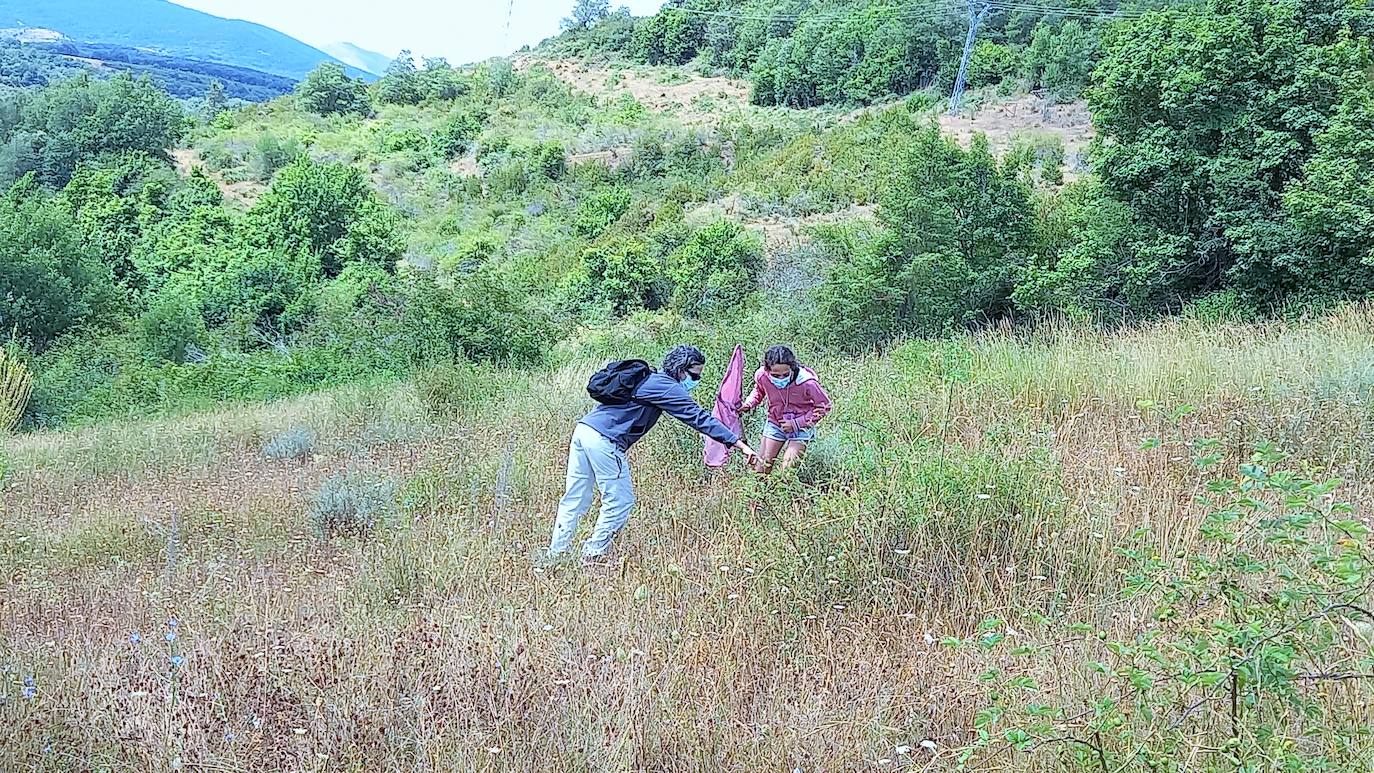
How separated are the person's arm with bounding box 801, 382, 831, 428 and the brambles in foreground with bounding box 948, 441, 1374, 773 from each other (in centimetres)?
269

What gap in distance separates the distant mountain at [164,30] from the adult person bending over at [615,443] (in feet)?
357

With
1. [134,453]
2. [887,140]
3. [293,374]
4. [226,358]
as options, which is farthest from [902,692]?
[887,140]

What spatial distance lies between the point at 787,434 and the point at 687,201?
29.0 metres

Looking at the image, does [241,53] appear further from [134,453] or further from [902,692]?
[902,692]

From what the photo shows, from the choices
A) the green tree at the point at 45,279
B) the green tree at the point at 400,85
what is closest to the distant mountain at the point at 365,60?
the green tree at the point at 400,85

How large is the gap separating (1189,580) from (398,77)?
69495mm

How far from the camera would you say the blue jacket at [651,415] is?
16.1 feet

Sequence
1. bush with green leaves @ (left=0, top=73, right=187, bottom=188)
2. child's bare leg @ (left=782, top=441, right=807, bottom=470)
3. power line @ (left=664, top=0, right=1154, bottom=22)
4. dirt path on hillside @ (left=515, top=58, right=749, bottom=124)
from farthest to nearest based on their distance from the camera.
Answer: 1. dirt path on hillside @ (left=515, top=58, right=749, bottom=124)
2. bush with green leaves @ (left=0, top=73, right=187, bottom=188)
3. power line @ (left=664, top=0, right=1154, bottom=22)
4. child's bare leg @ (left=782, top=441, right=807, bottom=470)

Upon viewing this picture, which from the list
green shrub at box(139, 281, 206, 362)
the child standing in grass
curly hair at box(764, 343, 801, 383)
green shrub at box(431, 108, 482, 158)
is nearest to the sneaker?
the child standing in grass

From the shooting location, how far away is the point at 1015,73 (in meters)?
40.7

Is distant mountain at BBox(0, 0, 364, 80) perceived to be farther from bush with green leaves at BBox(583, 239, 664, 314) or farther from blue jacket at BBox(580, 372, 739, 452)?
blue jacket at BBox(580, 372, 739, 452)

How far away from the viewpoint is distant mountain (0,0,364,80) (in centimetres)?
10788

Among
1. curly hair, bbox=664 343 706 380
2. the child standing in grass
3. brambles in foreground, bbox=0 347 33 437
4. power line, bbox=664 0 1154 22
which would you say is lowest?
brambles in foreground, bbox=0 347 33 437

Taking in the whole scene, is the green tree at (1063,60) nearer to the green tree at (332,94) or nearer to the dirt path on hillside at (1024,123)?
the dirt path on hillside at (1024,123)
